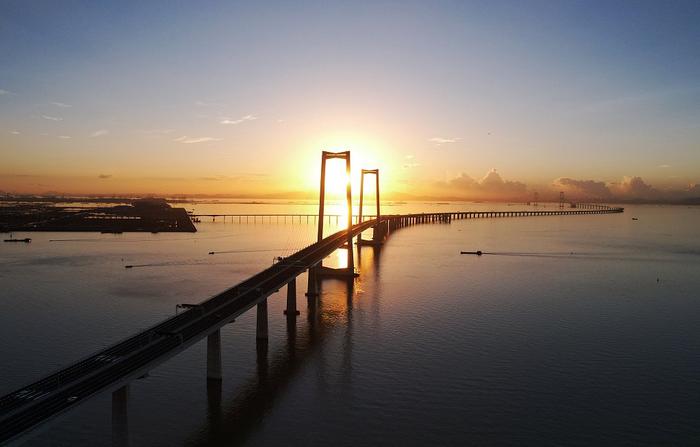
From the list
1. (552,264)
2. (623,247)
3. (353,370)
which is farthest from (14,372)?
(623,247)

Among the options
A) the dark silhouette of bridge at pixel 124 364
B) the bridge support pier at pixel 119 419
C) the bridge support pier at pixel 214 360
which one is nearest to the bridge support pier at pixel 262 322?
the dark silhouette of bridge at pixel 124 364

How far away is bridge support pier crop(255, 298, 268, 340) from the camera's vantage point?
94.5 feet

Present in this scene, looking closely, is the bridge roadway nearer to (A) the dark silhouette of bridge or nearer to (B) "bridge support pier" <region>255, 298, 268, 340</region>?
(A) the dark silhouette of bridge

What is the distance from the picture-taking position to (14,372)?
2341cm

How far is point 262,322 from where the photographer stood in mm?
29047

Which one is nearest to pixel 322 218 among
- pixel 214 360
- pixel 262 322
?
pixel 262 322

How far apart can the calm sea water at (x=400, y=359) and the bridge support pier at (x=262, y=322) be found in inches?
34.4

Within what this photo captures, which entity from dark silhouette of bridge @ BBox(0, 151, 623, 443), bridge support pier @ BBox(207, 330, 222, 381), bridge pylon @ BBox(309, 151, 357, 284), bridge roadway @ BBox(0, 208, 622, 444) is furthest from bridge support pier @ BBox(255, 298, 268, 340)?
bridge pylon @ BBox(309, 151, 357, 284)

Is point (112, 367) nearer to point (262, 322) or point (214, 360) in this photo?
point (214, 360)

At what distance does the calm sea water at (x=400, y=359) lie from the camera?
1856 cm

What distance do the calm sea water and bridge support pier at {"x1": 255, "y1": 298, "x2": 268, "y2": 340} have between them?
873mm

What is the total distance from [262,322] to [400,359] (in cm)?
840

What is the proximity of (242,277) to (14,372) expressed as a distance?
31192 mm

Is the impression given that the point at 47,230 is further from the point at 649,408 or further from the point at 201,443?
the point at 649,408
